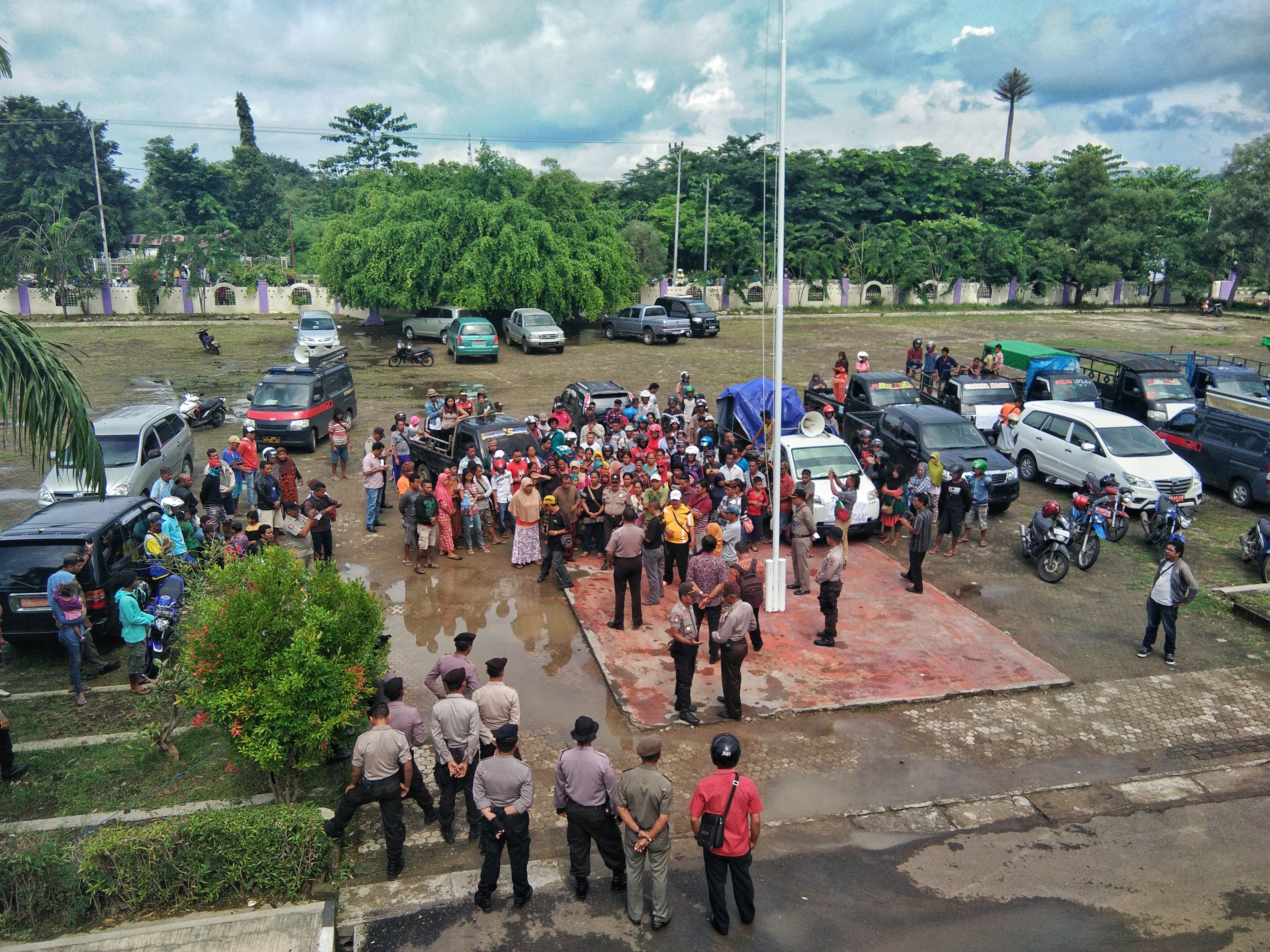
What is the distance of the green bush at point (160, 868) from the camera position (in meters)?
6.23

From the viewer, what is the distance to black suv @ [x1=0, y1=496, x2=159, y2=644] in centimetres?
980

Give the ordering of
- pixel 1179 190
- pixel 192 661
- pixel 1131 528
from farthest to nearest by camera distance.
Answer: pixel 1179 190
pixel 1131 528
pixel 192 661

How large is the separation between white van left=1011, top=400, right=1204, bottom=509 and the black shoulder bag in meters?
12.4

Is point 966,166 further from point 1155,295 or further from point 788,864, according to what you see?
point 788,864

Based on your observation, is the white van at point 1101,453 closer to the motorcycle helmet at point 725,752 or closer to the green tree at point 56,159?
the motorcycle helmet at point 725,752

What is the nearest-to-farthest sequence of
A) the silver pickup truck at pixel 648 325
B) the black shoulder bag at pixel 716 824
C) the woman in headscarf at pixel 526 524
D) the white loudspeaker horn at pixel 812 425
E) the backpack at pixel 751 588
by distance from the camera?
the black shoulder bag at pixel 716 824
the backpack at pixel 751 588
the woman in headscarf at pixel 526 524
the white loudspeaker horn at pixel 812 425
the silver pickup truck at pixel 648 325

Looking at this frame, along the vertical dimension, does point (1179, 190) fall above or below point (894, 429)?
above

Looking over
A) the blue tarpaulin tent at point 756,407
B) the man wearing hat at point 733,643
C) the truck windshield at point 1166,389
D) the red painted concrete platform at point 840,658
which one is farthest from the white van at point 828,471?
the truck windshield at point 1166,389

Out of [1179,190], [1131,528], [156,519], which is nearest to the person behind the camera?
[156,519]

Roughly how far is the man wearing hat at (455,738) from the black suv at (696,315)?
30911 mm

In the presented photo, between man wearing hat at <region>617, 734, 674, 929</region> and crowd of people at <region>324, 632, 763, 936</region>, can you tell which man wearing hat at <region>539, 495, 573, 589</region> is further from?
man wearing hat at <region>617, 734, 674, 929</region>

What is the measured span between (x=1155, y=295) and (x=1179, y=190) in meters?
11.6

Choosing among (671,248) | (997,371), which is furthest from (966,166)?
(997,371)

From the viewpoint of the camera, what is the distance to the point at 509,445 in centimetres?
1566
